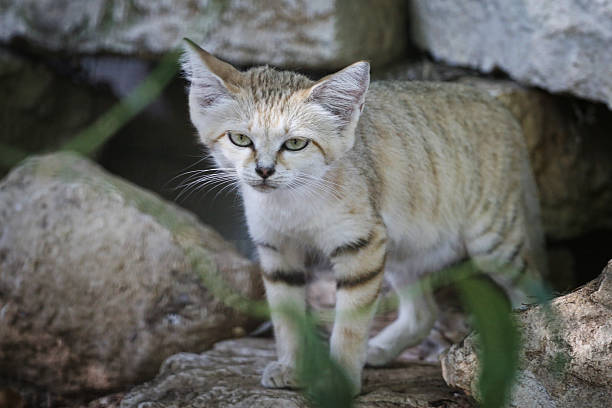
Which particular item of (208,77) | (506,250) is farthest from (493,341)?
(506,250)

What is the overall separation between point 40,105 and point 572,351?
12.4ft

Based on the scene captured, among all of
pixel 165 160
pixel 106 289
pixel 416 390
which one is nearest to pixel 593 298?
pixel 416 390

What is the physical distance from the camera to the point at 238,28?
3.68m

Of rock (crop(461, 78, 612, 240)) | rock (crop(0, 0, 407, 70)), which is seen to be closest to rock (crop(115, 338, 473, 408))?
rock (crop(461, 78, 612, 240))

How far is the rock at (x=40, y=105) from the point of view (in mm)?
4238

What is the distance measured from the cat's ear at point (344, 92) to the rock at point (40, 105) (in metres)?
2.68

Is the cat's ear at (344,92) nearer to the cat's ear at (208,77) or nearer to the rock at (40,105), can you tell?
the cat's ear at (208,77)

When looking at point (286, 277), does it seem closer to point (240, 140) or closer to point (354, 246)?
point (354, 246)

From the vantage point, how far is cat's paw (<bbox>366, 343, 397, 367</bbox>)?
109 inches

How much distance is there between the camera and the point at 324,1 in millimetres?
3479

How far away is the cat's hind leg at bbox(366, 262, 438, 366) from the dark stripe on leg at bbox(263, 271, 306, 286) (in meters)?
0.52

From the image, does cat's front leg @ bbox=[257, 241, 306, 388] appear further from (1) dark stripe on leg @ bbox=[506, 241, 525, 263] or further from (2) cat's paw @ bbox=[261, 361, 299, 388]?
(1) dark stripe on leg @ bbox=[506, 241, 525, 263]

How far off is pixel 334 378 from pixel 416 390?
190cm

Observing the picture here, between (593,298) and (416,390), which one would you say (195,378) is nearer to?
(416,390)
